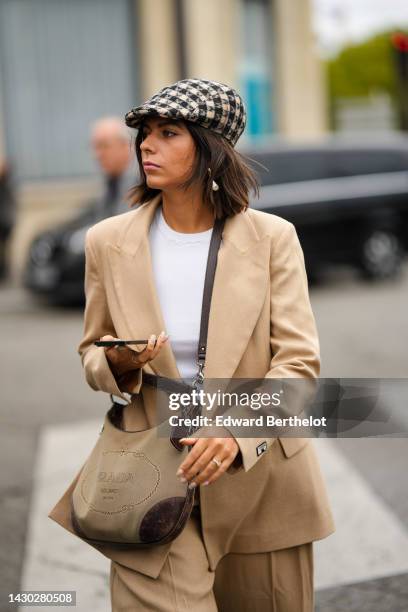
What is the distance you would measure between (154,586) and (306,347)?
65 centimetres

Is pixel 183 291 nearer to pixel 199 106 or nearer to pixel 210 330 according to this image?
pixel 210 330

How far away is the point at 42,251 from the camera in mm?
9703

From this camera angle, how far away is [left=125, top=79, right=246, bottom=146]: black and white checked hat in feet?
6.61

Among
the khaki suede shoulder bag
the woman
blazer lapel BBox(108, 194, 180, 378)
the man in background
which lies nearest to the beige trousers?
the woman

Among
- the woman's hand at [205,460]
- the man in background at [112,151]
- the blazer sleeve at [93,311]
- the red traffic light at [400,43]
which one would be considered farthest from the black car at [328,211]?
the woman's hand at [205,460]

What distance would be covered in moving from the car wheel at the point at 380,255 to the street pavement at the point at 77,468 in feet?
7.05

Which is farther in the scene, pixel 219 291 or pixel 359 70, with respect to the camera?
pixel 359 70

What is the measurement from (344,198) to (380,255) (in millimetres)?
930

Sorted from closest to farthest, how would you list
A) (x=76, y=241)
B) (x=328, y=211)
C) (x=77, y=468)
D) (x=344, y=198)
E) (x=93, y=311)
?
1. (x=93, y=311)
2. (x=77, y=468)
3. (x=76, y=241)
4. (x=328, y=211)
5. (x=344, y=198)

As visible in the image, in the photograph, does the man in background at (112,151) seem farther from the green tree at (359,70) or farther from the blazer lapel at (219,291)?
the green tree at (359,70)

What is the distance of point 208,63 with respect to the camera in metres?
15.7

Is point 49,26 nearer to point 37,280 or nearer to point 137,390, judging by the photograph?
point 37,280

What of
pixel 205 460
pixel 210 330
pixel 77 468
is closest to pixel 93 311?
pixel 210 330

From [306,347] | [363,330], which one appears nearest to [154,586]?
[306,347]
